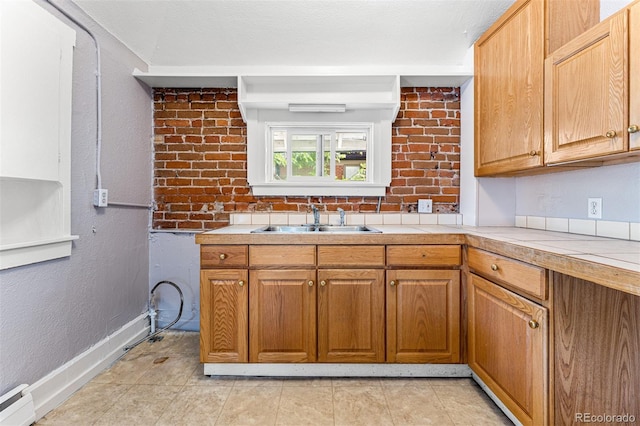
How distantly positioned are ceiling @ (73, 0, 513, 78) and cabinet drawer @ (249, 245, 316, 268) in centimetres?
140

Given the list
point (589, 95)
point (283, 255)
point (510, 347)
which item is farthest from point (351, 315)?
point (589, 95)

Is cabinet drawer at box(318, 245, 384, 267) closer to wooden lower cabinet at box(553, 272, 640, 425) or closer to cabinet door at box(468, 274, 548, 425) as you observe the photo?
cabinet door at box(468, 274, 548, 425)

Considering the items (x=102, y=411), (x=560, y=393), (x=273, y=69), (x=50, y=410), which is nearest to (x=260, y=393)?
(x=102, y=411)

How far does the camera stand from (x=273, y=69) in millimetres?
2303

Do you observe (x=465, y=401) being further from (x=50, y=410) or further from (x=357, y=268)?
(x=50, y=410)

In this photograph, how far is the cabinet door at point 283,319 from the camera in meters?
1.78

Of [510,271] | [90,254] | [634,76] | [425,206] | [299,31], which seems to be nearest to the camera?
[634,76]

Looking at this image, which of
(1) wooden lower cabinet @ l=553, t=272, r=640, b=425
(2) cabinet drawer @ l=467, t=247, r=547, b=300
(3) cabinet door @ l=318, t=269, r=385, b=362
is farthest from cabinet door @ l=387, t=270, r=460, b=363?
(1) wooden lower cabinet @ l=553, t=272, r=640, b=425

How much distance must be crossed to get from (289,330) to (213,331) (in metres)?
0.44

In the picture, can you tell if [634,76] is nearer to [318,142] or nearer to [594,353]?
[594,353]

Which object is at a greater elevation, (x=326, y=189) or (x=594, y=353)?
(x=326, y=189)

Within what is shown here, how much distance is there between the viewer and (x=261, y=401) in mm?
1614

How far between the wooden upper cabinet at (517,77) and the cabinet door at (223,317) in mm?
1704

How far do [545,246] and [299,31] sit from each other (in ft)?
6.36
